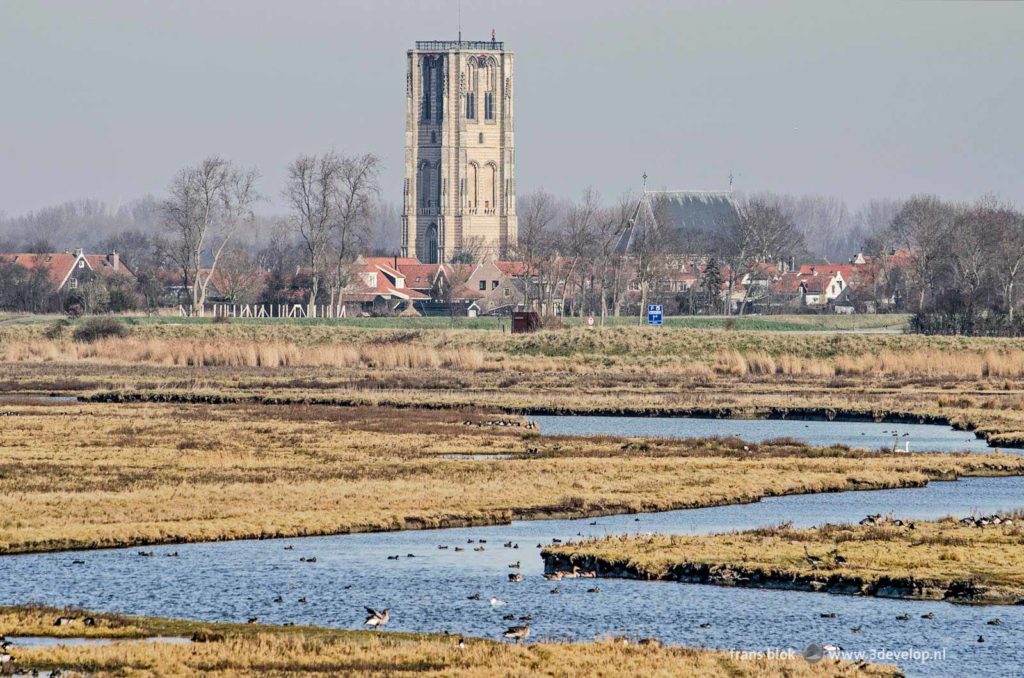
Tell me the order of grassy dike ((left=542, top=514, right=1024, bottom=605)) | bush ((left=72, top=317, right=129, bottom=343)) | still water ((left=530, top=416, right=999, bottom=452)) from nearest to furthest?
grassy dike ((left=542, top=514, right=1024, bottom=605)) < still water ((left=530, top=416, right=999, bottom=452)) < bush ((left=72, top=317, right=129, bottom=343))

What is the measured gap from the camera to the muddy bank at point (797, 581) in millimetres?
27672

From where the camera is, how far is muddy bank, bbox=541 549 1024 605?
27.7 meters

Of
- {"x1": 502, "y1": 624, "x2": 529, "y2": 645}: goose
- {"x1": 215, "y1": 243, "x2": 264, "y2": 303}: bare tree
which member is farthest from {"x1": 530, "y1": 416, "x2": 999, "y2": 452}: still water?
{"x1": 215, "y1": 243, "x2": 264, "y2": 303}: bare tree

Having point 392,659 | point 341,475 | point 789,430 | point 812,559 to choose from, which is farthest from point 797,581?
point 789,430

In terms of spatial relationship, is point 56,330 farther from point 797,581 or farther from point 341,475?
point 797,581

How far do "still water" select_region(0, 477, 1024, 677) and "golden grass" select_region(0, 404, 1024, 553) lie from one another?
213 cm

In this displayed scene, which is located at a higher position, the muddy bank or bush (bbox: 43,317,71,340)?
bush (bbox: 43,317,71,340)

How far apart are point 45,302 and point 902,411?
92213 mm

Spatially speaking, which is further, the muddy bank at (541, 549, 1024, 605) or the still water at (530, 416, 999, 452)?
the still water at (530, 416, 999, 452)

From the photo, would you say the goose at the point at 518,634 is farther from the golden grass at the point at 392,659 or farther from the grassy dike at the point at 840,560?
the grassy dike at the point at 840,560

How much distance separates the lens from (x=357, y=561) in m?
31.0

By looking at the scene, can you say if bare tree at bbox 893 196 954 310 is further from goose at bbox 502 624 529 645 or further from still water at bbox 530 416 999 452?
goose at bbox 502 624 529 645

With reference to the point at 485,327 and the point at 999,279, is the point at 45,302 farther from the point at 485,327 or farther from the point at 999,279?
the point at 999,279

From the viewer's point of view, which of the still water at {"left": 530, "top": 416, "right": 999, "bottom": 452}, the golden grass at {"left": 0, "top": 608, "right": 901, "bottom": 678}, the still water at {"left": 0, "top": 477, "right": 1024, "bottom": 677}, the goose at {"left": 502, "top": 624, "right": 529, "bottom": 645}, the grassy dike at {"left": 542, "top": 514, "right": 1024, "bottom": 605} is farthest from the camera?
the still water at {"left": 530, "top": 416, "right": 999, "bottom": 452}
